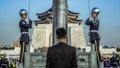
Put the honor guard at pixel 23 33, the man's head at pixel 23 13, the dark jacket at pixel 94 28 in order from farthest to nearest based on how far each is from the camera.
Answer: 1. the dark jacket at pixel 94 28
2. the honor guard at pixel 23 33
3. the man's head at pixel 23 13

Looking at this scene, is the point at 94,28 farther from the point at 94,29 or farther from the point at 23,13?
the point at 23,13

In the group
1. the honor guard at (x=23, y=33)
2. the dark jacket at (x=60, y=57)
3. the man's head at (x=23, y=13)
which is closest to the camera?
the dark jacket at (x=60, y=57)

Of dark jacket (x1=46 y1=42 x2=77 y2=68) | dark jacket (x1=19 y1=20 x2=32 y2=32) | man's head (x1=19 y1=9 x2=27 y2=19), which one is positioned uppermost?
man's head (x1=19 y1=9 x2=27 y2=19)

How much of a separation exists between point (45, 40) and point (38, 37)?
2.08m

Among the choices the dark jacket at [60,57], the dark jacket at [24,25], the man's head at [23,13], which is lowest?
the dark jacket at [60,57]

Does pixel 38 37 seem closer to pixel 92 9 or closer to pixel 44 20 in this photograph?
pixel 44 20

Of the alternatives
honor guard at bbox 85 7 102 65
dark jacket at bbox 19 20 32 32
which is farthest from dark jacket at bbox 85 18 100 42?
dark jacket at bbox 19 20 32 32

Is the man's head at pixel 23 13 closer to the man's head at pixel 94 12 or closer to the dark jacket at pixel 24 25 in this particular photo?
the dark jacket at pixel 24 25

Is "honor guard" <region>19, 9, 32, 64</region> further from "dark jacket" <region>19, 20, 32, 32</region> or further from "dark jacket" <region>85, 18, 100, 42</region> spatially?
"dark jacket" <region>85, 18, 100, 42</region>

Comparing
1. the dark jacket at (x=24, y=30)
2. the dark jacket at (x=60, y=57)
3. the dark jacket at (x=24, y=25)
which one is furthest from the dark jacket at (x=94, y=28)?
the dark jacket at (x=60, y=57)

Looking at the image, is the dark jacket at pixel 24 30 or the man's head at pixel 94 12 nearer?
the man's head at pixel 94 12

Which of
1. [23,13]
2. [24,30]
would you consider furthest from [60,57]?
[24,30]

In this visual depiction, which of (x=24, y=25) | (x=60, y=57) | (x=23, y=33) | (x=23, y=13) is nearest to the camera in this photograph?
(x=60, y=57)

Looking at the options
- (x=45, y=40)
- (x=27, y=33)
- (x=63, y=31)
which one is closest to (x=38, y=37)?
(x=45, y=40)
